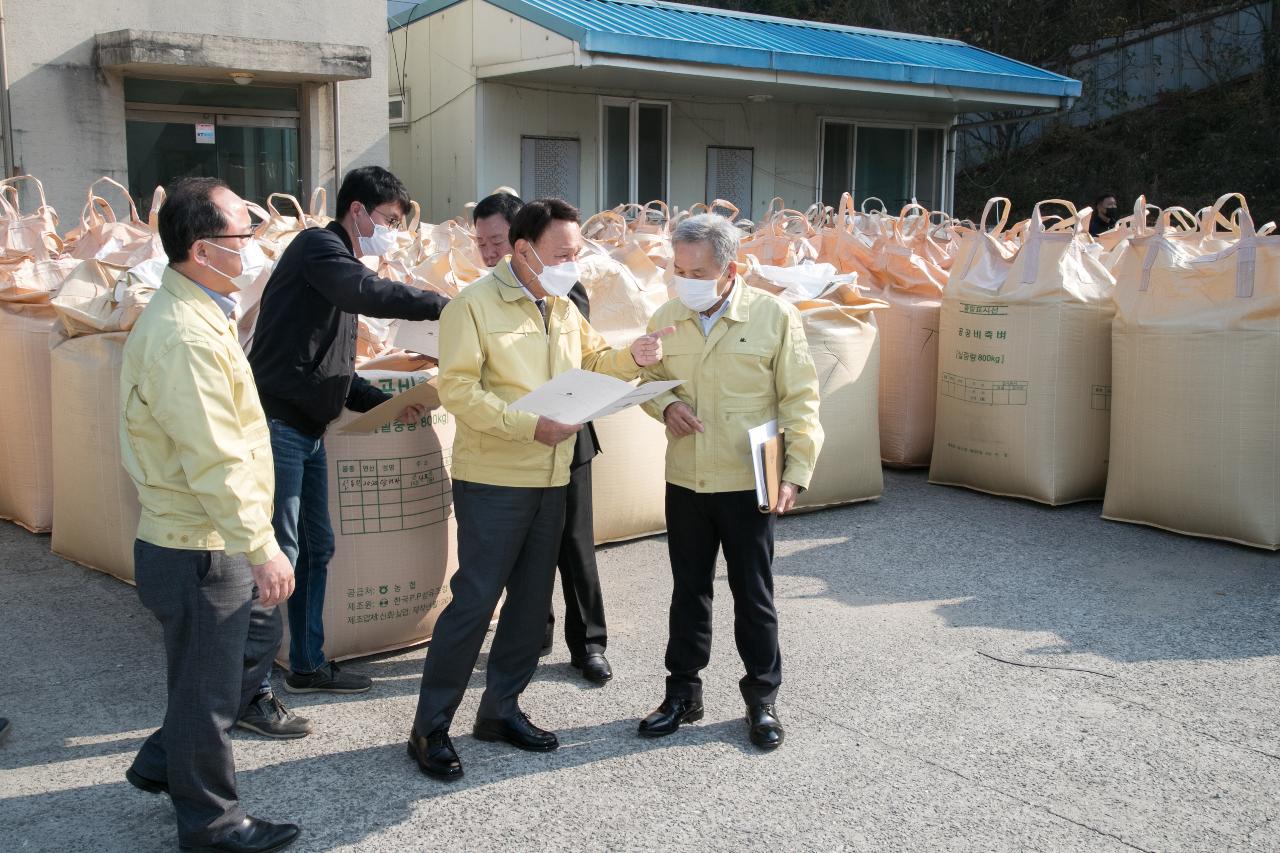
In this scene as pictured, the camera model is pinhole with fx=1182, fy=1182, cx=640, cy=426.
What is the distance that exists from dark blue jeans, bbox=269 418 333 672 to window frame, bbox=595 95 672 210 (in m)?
9.38

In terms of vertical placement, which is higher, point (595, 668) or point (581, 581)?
point (581, 581)

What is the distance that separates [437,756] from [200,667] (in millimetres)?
780

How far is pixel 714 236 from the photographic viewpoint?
3316 millimetres

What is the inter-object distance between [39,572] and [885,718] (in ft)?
11.2

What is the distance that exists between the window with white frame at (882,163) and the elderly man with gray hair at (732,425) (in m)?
11.5

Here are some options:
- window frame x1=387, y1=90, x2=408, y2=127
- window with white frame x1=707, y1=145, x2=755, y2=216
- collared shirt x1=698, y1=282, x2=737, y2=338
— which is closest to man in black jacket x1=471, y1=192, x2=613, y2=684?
collared shirt x1=698, y1=282, x2=737, y2=338

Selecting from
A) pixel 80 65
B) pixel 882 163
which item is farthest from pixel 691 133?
pixel 80 65

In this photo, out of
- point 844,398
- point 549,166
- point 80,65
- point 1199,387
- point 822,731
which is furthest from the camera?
point 549,166

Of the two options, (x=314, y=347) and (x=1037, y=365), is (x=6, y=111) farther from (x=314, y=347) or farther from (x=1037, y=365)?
(x=1037, y=365)

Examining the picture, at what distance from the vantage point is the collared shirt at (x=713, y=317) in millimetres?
3375

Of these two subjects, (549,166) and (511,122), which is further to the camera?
(549,166)

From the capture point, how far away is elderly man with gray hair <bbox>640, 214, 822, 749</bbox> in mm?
3324

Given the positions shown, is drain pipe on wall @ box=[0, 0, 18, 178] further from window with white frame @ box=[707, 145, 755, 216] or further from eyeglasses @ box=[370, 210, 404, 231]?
window with white frame @ box=[707, 145, 755, 216]

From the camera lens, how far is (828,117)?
1435cm
